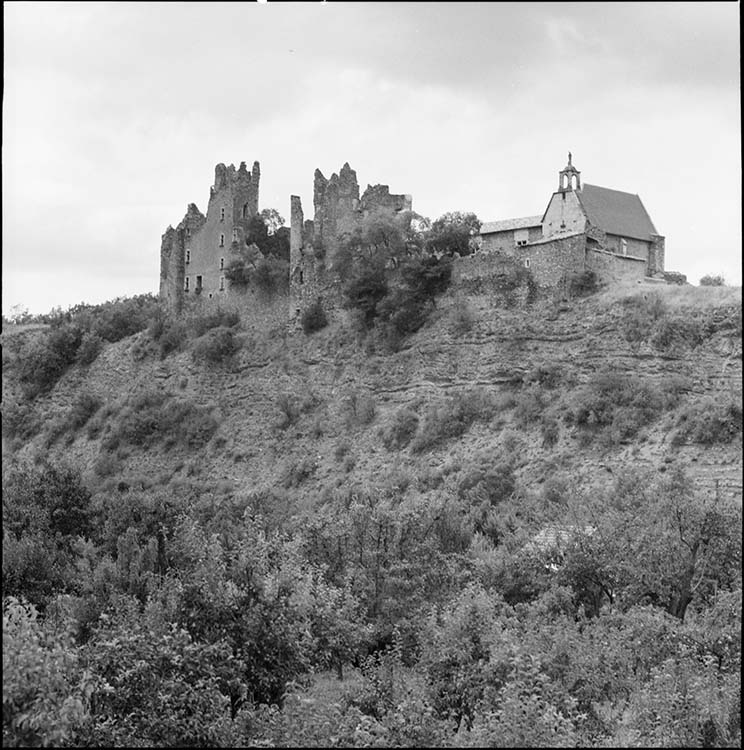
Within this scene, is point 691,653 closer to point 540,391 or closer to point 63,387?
point 540,391

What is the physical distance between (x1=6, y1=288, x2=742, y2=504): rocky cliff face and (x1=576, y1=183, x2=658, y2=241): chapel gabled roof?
Result: 3655mm

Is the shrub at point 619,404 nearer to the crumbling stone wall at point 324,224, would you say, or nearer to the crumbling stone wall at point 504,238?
the crumbling stone wall at point 504,238

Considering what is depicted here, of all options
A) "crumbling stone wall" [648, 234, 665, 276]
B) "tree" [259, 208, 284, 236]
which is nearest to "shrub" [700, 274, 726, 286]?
"crumbling stone wall" [648, 234, 665, 276]

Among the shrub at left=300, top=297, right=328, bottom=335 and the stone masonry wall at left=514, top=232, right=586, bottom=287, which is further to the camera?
the shrub at left=300, top=297, right=328, bottom=335

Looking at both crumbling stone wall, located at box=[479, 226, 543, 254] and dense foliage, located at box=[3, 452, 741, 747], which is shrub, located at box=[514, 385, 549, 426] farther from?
crumbling stone wall, located at box=[479, 226, 543, 254]

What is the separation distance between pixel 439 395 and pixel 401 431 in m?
1.91

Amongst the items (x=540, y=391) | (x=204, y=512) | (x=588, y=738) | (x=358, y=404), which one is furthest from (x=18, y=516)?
(x=588, y=738)

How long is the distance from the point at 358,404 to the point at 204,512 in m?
8.36

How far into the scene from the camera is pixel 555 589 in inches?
1052

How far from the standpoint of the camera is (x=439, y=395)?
43.0m

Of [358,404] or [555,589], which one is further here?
[358,404]

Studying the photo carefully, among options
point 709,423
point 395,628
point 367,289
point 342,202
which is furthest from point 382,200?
point 395,628

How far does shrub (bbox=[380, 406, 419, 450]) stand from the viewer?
4219 centimetres

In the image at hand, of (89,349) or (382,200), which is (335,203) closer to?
(382,200)
